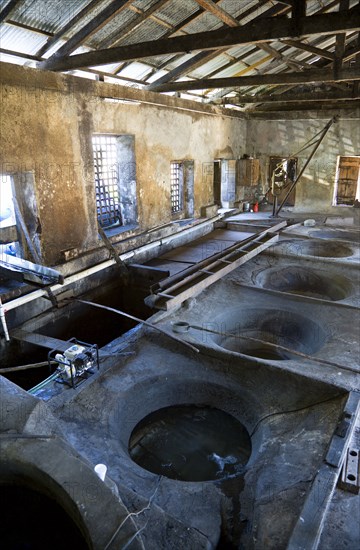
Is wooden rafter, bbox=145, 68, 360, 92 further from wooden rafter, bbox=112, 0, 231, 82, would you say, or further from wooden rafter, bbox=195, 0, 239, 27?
wooden rafter, bbox=195, 0, 239, 27

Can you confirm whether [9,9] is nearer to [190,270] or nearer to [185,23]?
[185,23]

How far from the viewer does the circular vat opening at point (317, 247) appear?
11.2m

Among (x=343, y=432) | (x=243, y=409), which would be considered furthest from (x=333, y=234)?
(x=343, y=432)

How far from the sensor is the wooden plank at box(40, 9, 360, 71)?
549 cm

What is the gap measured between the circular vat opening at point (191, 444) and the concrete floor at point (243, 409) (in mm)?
202

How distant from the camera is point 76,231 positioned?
8.34 meters

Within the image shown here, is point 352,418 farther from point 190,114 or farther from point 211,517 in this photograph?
point 190,114

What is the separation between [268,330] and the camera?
8227mm

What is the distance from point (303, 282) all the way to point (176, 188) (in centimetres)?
548

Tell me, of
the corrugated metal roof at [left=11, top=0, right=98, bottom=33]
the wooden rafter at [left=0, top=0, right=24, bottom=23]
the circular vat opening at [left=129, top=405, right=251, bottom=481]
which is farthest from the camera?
the corrugated metal roof at [left=11, top=0, right=98, bottom=33]

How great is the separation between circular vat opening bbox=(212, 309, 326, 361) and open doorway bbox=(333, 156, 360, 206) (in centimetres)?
1096

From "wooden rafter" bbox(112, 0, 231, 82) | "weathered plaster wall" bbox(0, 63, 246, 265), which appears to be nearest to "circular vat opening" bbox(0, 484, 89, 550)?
"weathered plaster wall" bbox(0, 63, 246, 265)

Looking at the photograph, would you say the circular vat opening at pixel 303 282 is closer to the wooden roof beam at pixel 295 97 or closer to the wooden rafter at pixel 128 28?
the wooden rafter at pixel 128 28

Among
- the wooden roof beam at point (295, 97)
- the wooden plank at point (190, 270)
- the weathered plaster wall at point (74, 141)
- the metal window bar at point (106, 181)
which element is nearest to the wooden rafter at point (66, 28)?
the weathered plaster wall at point (74, 141)
